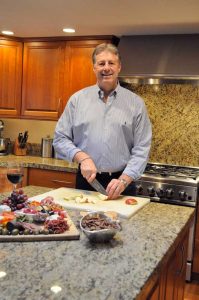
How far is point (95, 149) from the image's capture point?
7.20 feet

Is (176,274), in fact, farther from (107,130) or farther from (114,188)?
(107,130)

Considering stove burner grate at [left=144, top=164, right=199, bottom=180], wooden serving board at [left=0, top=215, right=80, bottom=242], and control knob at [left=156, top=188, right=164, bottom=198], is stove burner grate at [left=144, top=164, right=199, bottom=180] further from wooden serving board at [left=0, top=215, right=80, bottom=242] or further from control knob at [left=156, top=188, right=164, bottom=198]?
wooden serving board at [left=0, top=215, right=80, bottom=242]

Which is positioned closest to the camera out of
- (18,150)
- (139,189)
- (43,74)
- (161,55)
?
(139,189)

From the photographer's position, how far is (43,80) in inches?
146

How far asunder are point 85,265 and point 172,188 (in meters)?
1.97

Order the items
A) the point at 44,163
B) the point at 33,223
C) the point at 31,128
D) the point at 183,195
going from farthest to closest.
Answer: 1. the point at 31,128
2. the point at 44,163
3. the point at 183,195
4. the point at 33,223

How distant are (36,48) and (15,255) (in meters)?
2.92

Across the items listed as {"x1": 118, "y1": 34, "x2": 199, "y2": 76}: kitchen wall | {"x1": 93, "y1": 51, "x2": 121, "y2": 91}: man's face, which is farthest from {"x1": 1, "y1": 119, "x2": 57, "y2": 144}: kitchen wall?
{"x1": 93, "y1": 51, "x2": 121, "y2": 91}: man's face

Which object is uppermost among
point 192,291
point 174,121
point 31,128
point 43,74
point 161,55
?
point 161,55

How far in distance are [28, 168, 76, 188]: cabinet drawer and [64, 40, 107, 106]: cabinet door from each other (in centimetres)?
75

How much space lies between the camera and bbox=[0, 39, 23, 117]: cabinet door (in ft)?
12.4

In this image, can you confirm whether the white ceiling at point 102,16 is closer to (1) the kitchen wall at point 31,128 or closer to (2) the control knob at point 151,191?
(1) the kitchen wall at point 31,128

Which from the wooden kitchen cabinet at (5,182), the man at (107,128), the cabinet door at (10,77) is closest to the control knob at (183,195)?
the man at (107,128)

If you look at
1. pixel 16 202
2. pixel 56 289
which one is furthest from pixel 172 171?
pixel 56 289
